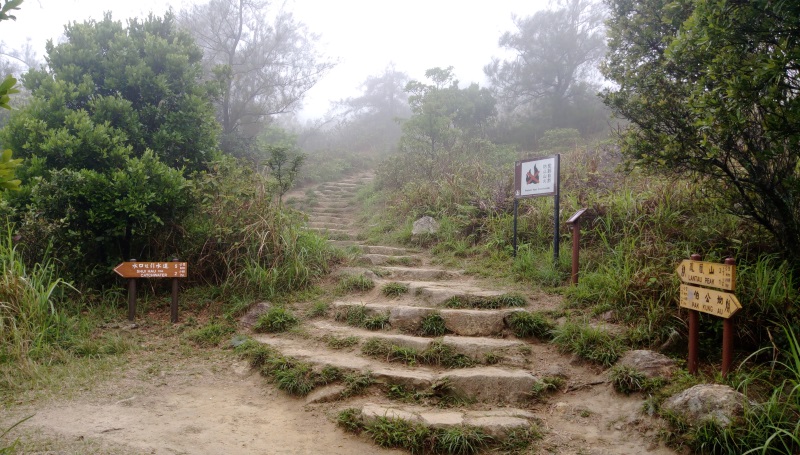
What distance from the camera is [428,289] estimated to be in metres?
5.77

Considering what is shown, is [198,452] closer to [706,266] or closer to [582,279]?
[706,266]

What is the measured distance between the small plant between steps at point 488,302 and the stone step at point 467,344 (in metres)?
0.65

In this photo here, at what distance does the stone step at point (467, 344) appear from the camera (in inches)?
172

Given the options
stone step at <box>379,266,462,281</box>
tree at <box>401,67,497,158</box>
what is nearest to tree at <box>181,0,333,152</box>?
tree at <box>401,67,497,158</box>

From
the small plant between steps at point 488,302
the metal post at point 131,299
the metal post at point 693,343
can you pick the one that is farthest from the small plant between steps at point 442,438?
the metal post at point 131,299

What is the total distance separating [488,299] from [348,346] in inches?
62.5

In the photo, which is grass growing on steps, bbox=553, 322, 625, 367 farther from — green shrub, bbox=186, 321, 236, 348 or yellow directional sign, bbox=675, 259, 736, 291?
green shrub, bbox=186, 321, 236, 348

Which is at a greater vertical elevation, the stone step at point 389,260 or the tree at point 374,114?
the tree at point 374,114

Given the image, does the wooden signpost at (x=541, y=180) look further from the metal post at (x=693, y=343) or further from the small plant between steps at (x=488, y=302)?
the metal post at (x=693, y=343)

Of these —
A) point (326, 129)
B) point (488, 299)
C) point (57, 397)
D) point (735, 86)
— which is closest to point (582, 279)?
point (488, 299)

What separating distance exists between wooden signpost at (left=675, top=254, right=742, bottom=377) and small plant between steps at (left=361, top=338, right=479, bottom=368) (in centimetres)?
167

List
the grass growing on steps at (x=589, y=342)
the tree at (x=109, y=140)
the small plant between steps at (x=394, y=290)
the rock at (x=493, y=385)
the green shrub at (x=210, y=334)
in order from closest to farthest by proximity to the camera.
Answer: the rock at (x=493, y=385), the grass growing on steps at (x=589, y=342), the green shrub at (x=210, y=334), the tree at (x=109, y=140), the small plant between steps at (x=394, y=290)

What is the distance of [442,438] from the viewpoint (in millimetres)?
3291

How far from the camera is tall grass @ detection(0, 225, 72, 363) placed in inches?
170
